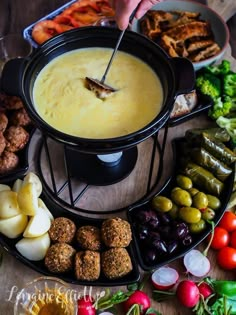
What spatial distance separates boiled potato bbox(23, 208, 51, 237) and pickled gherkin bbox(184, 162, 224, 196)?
0.51 m

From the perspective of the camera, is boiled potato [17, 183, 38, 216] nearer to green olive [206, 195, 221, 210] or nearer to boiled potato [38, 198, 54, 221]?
boiled potato [38, 198, 54, 221]

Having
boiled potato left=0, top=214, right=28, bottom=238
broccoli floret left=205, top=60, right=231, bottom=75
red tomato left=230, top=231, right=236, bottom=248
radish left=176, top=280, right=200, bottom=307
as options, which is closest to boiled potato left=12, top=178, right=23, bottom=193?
boiled potato left=0, top=214, right=28, bottom=238

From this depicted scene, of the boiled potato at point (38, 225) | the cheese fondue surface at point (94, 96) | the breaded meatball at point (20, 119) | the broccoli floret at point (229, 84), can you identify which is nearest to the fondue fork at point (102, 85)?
the cheese fondue surface at point (94, 96)

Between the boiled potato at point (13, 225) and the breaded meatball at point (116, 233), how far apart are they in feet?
0.81

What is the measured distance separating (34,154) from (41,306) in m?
0.63

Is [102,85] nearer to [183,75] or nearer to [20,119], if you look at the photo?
[183,75]

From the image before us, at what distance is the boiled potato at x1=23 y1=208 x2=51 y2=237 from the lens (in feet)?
5.15

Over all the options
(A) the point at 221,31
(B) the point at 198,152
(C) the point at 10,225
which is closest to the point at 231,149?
(B) the point at 198,152

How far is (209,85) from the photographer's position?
6.66 feet

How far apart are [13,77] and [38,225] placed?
1.48ft

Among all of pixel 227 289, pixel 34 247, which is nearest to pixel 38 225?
pixel 34 247

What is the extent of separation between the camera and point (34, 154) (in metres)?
1.90

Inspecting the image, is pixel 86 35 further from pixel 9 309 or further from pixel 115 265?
pixel 9 309

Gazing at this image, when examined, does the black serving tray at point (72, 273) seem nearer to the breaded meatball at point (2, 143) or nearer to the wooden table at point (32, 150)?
the wooden table at point (32, 150)
